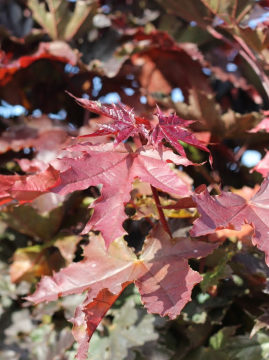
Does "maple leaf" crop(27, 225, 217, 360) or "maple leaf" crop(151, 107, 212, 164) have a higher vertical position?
"maple leaf" crop(151, 107, 212, 164)

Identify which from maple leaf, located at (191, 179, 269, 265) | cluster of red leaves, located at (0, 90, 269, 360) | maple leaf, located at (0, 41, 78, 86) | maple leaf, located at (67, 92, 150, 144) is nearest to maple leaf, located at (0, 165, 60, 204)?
cluster of red leaves, located at (0, 90, 269, 360)

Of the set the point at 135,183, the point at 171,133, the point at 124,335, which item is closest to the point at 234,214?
the point at 171,133

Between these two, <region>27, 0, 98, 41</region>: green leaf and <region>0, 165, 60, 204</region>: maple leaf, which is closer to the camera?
<region>0, 165, 60, 204</region>: maple leaf

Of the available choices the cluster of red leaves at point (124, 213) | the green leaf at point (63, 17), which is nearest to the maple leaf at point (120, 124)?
the cluster of red leaves at point (124, 213)

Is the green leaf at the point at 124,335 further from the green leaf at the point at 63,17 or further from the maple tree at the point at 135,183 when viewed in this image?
the green leaf at the point at 63,17

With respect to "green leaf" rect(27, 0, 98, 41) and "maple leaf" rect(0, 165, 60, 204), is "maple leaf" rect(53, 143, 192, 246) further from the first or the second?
"green leaf" rect(27, 0, 98, 41)

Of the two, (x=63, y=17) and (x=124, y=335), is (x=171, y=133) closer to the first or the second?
(x=124, y=335)

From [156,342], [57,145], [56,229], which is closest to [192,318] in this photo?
[156,342]
